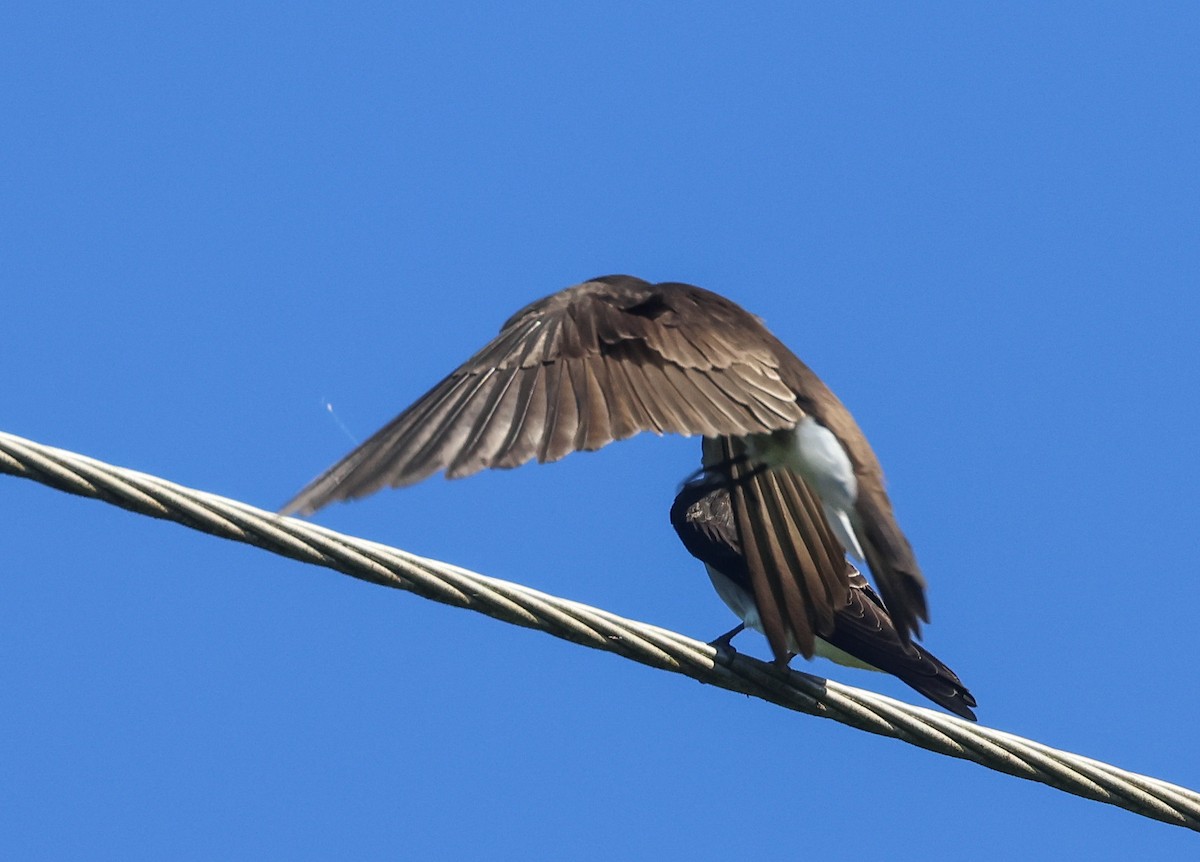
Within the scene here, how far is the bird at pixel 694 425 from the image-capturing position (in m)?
5.46

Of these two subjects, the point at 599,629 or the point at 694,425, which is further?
the point at 694,425

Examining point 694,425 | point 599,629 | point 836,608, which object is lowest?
point 599,629

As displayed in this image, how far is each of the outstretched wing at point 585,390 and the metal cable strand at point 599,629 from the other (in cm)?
37

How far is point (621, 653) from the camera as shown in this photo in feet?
16.9

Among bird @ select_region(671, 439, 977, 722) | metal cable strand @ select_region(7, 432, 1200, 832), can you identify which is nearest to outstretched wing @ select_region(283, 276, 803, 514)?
metal cable strand @ select_region(7, 432, 1200, 832)

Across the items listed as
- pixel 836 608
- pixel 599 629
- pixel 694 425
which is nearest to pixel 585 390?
pixel 694 425

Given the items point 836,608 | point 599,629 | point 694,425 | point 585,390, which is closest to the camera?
point 599,629

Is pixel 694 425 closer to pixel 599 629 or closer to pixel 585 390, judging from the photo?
pixel 585 390

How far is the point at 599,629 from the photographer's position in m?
5.04

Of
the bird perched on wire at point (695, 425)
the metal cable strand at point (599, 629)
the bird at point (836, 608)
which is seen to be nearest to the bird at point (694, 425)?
the bird perched on wire at point (695, 425)

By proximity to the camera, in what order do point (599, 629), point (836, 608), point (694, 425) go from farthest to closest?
1. point (836, 608)
2. point (694, 425)
3. point (599, 629)

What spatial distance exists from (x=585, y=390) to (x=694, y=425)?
1.35 ft

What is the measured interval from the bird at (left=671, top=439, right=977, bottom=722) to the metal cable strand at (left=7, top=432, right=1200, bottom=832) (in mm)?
848

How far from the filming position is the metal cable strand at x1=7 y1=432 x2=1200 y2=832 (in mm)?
4375
